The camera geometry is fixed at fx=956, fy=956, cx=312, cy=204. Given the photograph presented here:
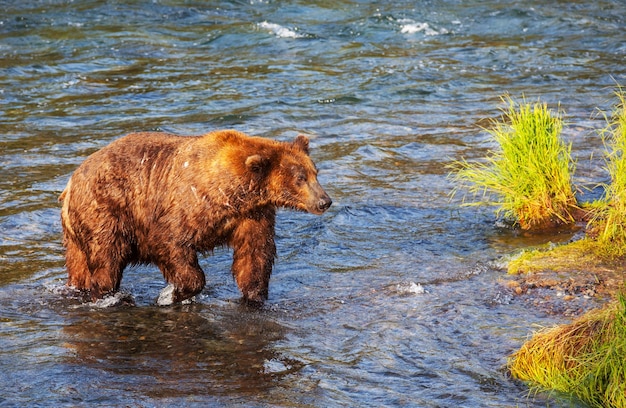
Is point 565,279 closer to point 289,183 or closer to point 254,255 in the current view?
point 289,183

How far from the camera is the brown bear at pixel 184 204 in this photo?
22.4 feet

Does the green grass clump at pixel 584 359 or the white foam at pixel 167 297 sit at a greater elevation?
the green grass clump at pixel 584 359

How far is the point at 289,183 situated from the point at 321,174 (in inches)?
149

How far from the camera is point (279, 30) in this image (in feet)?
58.8

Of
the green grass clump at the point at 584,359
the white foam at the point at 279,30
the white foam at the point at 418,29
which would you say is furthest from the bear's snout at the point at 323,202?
the white foam at the point at 418,29

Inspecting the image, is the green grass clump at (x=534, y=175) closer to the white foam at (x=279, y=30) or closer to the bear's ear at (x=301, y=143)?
the bear's ear at (x=301, y=143)

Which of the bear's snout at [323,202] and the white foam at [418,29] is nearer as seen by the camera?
the bear's snout at [323,202]

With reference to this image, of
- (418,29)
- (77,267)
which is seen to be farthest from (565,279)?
(418,29)

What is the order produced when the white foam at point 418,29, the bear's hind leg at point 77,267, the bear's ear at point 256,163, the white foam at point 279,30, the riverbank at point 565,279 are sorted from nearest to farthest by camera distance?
the riverbank at point 565,279 → the bear's ear at point 256,163 → the bear's hind leg at point 77,267 → the white foam at point 279,30 → the white foam at point 418,29

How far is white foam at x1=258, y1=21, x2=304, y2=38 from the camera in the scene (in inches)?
693

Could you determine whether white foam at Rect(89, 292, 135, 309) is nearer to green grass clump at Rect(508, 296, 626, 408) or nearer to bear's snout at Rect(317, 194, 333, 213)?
bear's snout at Rect(317, 194, 333, 213)

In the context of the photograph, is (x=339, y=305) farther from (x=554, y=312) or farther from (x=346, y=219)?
(x=346, y=219)

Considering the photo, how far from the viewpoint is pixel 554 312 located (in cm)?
641

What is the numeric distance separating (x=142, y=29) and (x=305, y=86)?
4980 mm
